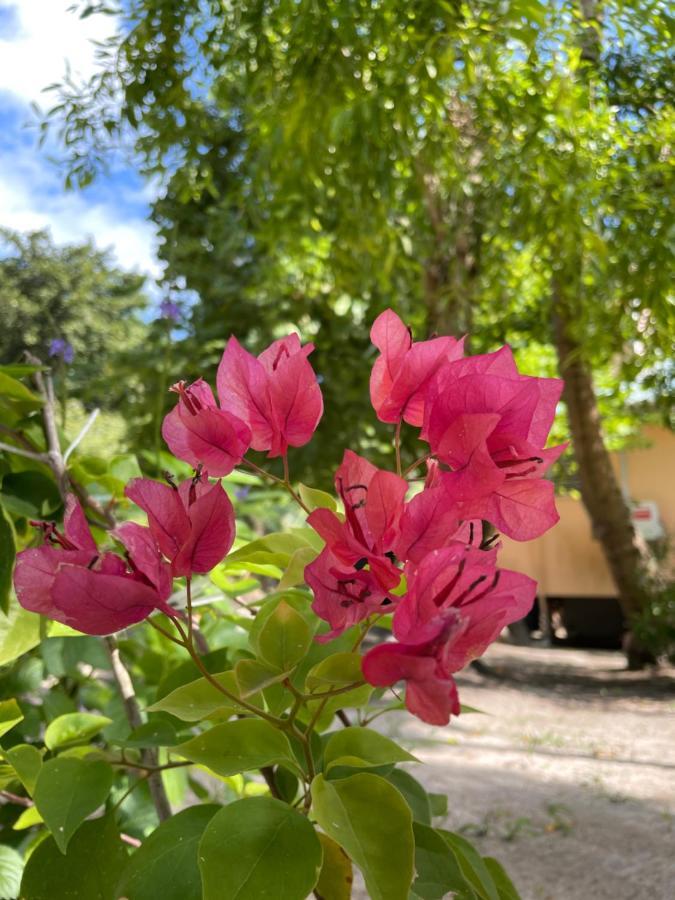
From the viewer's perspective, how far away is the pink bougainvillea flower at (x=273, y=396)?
0.36 m

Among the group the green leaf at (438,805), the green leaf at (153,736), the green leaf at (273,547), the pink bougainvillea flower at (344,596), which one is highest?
the green leaf at (273,547)

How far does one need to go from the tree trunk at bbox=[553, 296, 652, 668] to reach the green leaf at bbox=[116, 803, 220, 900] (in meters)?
4.33

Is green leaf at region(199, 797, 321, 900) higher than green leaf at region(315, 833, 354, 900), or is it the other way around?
green leaf at region(199, 797, 321, 900)

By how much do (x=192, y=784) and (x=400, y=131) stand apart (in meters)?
1.85

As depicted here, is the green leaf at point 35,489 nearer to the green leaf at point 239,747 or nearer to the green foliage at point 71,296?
the green leaf at point 239,747

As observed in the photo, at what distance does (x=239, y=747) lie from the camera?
1.17 ft

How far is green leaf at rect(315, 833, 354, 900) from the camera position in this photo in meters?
0.38

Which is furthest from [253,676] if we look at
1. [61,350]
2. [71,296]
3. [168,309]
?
[71,296]

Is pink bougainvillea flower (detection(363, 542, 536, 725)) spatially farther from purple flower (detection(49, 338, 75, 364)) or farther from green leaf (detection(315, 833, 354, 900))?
purple flower (detection(49, 338, 75, 364))

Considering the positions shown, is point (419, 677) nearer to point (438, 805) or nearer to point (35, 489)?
point (438, 805)

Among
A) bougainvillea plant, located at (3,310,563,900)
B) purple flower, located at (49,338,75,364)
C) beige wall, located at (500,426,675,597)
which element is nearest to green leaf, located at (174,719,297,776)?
bougainvillea plant, located at (3,310,563,900)

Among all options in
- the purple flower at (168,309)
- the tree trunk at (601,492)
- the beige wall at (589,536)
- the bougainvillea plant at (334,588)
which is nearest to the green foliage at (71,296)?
the beige wall at (589,536)

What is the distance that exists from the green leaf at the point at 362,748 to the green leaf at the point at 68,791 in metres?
0.13

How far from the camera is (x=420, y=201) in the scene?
10.1ft
